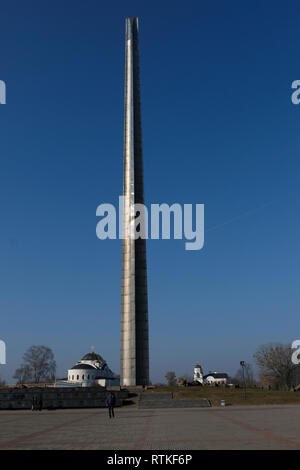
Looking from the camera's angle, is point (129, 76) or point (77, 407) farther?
point (129, 76)

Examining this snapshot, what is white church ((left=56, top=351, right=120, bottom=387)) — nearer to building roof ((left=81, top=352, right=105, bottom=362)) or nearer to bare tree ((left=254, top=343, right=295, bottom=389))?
building roof ((left=81, top=352, right=105, bottom=362))

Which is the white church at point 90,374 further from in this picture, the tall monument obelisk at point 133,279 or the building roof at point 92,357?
the tall monument obelisk at point 133,279

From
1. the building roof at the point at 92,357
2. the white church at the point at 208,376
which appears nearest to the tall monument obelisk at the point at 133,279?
the building roof at the point at 92,357

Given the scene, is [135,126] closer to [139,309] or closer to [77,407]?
[139,309]

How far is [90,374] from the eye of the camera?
351ft

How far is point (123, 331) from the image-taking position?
49.7m

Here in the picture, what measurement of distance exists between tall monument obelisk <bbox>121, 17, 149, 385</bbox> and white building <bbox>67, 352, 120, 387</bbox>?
5374 centimetres

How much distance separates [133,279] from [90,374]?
216 ft

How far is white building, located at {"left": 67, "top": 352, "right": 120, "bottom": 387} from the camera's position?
10185cm

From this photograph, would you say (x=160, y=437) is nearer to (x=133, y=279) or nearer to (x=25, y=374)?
(x=133, y=279)

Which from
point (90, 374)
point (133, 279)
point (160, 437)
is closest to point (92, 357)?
point (90, 374)

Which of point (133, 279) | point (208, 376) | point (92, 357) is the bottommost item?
point (208, 376)
